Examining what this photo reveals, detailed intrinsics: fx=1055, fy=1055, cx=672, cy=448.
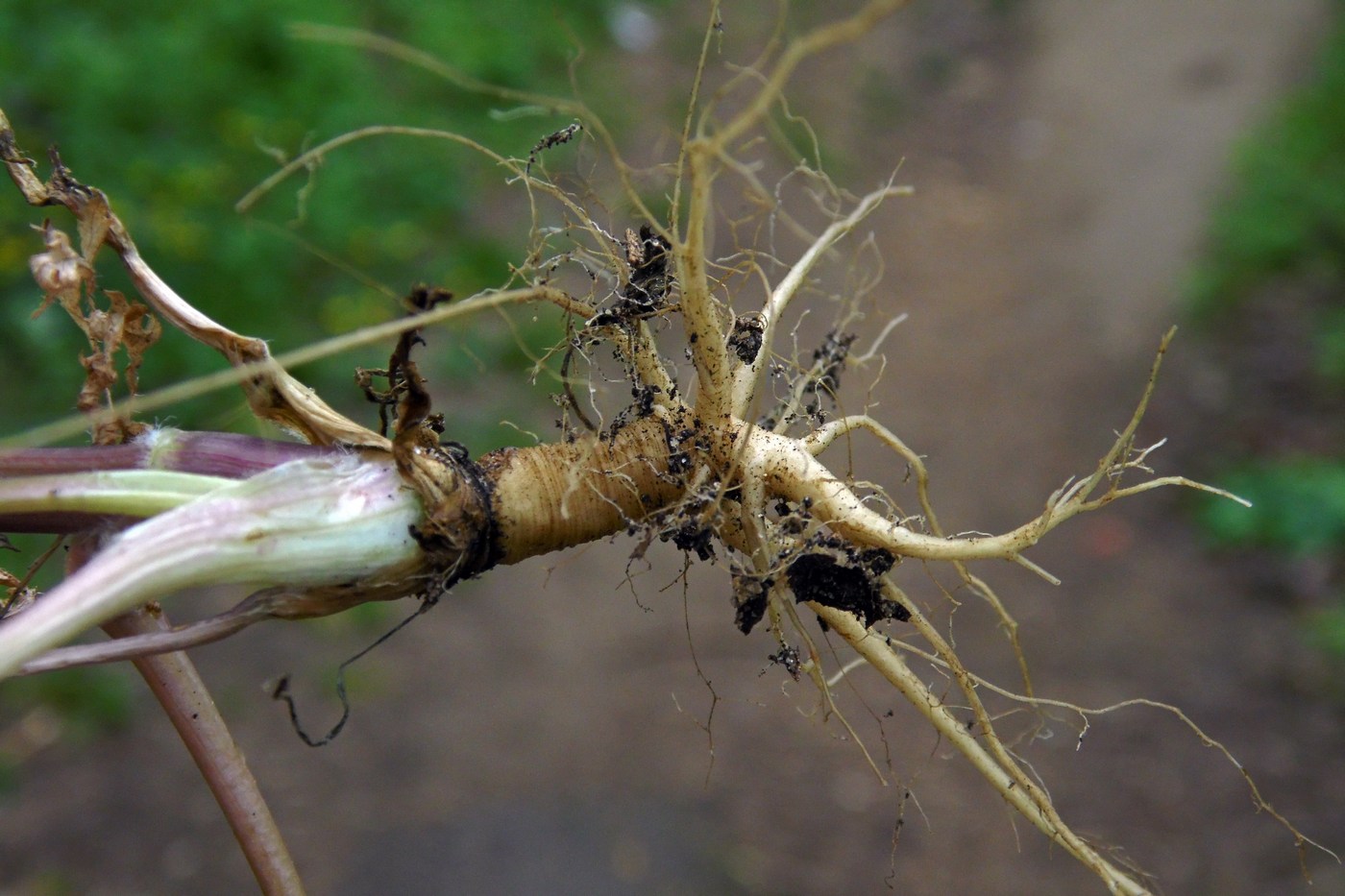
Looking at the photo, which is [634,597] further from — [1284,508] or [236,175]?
[1284,508]

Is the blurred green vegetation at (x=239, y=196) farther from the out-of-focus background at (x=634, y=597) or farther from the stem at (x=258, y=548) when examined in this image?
the stem at (x=258, y=548)

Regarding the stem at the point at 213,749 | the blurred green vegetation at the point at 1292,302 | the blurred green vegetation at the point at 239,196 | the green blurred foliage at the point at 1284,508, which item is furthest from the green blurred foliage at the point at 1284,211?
the stem at the point at 213,749

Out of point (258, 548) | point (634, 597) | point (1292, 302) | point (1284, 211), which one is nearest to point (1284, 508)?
point (1292, 302)

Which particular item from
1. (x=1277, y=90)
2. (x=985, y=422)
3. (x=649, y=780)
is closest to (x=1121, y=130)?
(x=1277, y=90)

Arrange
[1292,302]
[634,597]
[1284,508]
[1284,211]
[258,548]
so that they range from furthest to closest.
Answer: [1284,211], [1292,302], [1284,508], [634,597], [258,548]

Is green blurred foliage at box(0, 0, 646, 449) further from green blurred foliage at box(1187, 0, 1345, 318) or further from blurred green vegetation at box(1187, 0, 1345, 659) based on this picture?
green blurred foliage at box(1187, 0, 1345, 318)

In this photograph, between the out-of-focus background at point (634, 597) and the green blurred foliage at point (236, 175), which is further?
the green blurred foliage at point (236, 175)

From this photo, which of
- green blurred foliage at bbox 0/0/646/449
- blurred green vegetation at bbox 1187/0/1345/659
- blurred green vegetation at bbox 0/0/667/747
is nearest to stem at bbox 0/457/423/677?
blurred green vegetation at bbox 0/0/667/747
